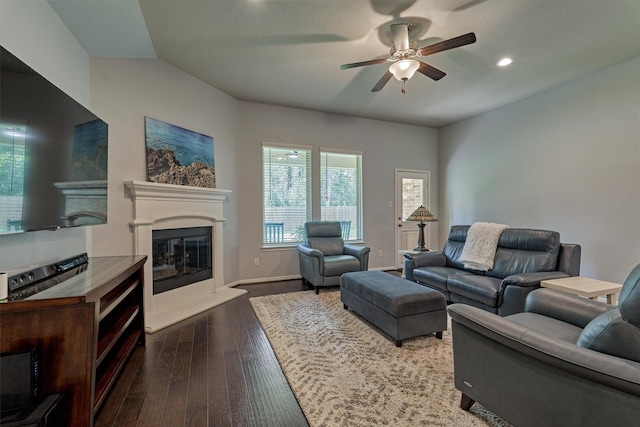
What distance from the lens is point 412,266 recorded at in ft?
12.5

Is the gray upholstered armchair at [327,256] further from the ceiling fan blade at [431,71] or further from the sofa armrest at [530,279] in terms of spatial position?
the ceiling fan blade at [431,71]

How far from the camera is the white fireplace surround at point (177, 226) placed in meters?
2.95

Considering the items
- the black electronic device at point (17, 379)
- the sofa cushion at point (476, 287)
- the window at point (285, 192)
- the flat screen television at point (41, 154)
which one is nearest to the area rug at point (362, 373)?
the sofa cushion at point (476, 287)

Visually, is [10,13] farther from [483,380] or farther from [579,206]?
[579,206]

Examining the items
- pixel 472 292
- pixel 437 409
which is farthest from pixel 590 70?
pixel 437 409

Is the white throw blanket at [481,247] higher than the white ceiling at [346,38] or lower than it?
lower

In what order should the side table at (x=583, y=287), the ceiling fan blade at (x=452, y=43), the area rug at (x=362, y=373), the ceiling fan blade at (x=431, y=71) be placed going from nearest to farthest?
the area rug at (x=362, y=373) → the ceiling fan blade at (x=452, y=43) → the side table at (x=583, y=287) → the ceiling fan blade at (x=431, y=71)

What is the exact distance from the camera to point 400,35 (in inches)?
101

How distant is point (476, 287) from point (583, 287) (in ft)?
2.67

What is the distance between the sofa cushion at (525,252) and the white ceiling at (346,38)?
2.03 m

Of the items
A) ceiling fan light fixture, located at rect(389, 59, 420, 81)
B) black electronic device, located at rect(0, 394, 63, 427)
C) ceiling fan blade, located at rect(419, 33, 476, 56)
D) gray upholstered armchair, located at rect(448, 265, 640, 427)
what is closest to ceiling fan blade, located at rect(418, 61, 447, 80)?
ceiling fan light fixture, located at rect(389, 59, 420, 81)

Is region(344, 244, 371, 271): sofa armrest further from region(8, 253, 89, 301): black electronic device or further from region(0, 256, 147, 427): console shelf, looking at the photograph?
region(0, 256, 147, 427): console shelf

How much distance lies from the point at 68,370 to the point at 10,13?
6.77ft

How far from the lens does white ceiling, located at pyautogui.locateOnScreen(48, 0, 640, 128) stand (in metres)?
2.34
